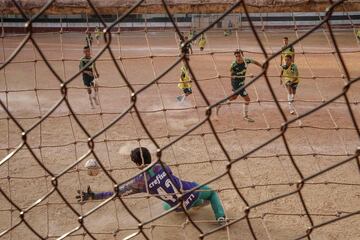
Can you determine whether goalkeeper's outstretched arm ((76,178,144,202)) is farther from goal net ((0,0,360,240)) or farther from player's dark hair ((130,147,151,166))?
player's dark hair ((130,147,151,166))

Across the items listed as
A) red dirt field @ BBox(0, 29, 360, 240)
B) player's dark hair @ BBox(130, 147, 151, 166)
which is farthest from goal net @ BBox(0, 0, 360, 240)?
player's dark hair @ BBox(130, 147, 151, 166)

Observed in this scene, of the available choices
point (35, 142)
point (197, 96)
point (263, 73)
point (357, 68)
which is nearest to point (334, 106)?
point (197, 96)

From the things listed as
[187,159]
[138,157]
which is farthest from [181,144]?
[138,157]

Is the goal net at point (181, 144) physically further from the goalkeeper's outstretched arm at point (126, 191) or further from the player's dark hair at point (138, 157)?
the player's dark hair at point (138, 157)

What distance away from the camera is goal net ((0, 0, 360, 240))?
1.55 meters

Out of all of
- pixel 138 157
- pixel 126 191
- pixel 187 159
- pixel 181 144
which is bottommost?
pixel 126 191

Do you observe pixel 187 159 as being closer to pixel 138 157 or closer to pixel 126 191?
pixel 126 191

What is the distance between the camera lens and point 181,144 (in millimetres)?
6371

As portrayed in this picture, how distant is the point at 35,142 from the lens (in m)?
6.70

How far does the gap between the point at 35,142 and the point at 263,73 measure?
19.8 ft

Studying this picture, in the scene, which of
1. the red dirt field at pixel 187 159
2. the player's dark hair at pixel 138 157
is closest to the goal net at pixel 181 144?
the red dirt field at pixel 187 159

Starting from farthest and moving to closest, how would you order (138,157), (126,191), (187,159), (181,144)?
(181,144)
(187,159)
(126,191)
(138,157)

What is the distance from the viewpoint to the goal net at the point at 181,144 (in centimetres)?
155

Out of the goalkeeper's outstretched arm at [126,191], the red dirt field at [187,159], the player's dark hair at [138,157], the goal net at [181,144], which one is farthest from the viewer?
the red dirt field at [187,159]
